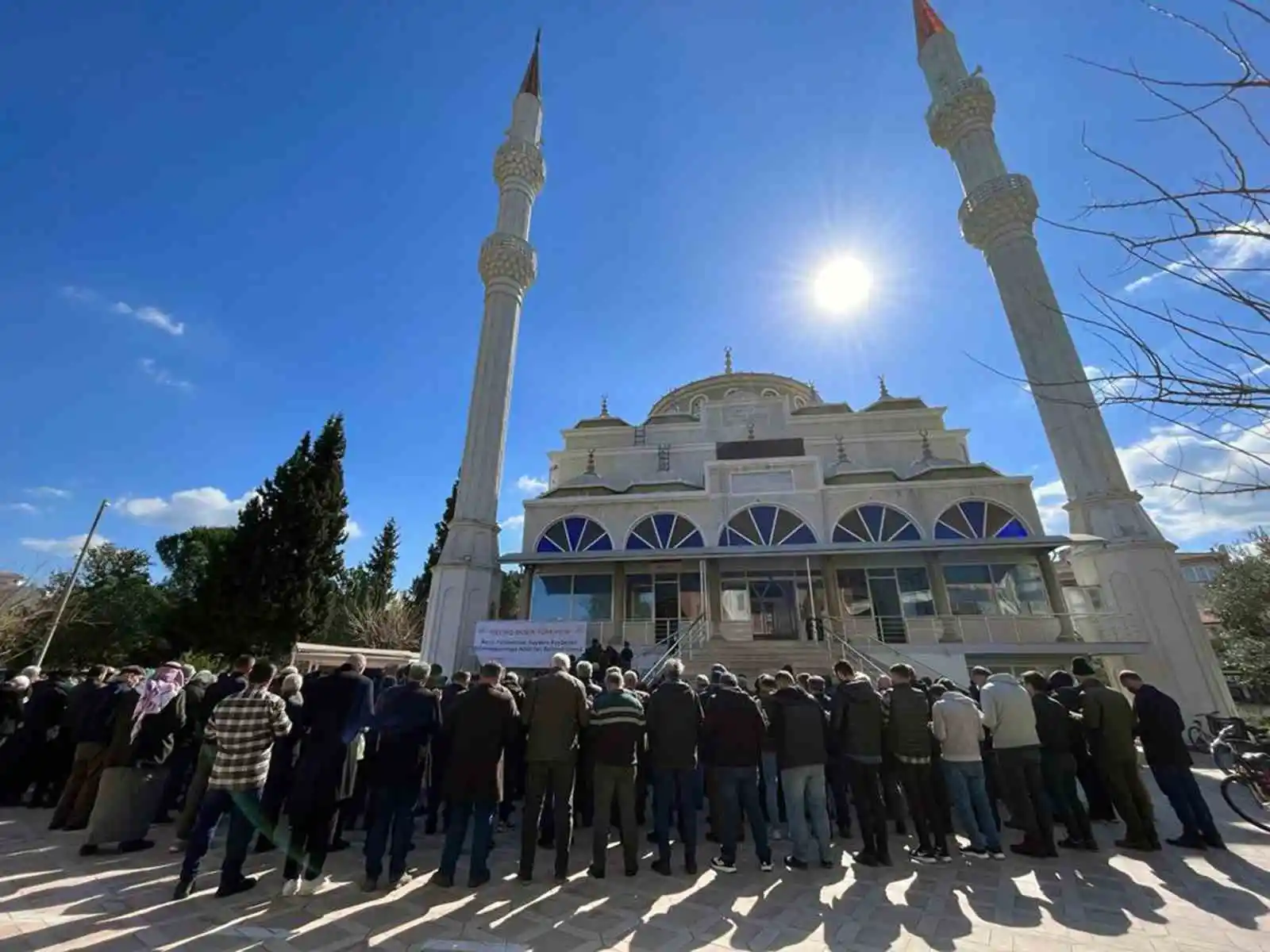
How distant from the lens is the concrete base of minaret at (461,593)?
17.5 m

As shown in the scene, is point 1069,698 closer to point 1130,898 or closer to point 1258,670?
point 1130,898

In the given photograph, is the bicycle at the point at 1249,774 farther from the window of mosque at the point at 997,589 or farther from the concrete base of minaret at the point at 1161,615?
the concrete base of minaret at the point at 1161,615

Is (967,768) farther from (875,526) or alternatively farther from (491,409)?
(491,409)

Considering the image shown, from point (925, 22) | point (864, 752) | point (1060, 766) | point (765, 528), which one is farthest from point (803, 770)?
point (925, 22)

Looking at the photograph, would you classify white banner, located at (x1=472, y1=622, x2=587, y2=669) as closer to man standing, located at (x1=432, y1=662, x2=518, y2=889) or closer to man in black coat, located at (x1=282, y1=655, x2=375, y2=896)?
man standing, located at (x1=432, y1=662, x2=518, y2=889)

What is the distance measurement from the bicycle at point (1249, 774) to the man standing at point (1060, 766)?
225cm

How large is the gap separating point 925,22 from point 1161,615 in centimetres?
2889

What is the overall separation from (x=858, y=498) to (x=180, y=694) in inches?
724

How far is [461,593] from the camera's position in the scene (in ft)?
60.4

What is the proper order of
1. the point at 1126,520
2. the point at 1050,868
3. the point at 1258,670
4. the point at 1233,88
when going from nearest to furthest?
1. the point at 1233,88
2. the point at 1050,868
3. the point at 1126,520
4. the point at 1258,670

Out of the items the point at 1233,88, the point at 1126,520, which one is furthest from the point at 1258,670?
the point at 1233,88

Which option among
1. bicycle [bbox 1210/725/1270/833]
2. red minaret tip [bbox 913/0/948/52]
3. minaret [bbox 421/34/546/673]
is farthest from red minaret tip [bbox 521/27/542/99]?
bicycle [bbox 1210/725/1270/833]

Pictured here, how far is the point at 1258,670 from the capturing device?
17828 millimetres

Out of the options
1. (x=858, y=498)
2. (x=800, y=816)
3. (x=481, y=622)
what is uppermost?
(x=858, y=498)
